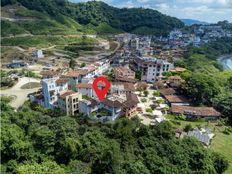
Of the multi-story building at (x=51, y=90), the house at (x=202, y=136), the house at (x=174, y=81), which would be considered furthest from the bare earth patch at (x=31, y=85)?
the house at (x=202, y=136)

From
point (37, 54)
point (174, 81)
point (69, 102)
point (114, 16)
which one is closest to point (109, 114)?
point (69, 102)

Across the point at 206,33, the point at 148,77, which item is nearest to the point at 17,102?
the point at 148,77

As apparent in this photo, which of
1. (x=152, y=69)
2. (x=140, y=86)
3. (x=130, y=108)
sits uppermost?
(x=152, y=69)

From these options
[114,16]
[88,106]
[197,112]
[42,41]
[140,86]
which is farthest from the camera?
[114,16]

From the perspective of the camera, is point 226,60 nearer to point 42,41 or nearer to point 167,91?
point 167,91

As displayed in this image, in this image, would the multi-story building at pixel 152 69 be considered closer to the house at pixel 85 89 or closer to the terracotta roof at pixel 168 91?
the terracotta roof at pixel 168 91

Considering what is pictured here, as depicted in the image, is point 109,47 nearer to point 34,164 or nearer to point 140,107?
point 140,107
